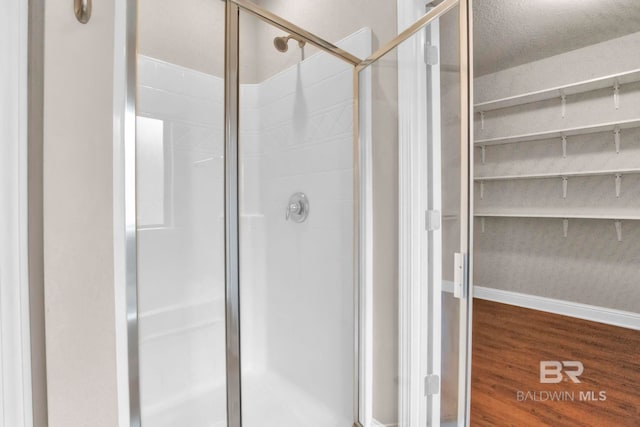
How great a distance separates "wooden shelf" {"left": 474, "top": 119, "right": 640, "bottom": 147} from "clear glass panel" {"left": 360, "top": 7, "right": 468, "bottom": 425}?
1.18 metres

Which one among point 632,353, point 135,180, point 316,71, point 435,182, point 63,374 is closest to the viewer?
point 63,374

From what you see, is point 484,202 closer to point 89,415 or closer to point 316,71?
point 316,71

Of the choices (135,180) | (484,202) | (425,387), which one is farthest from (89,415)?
(484,202)

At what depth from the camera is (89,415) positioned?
Answer: 783mm

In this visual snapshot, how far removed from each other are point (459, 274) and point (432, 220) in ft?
0.70

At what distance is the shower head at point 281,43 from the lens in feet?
3.95

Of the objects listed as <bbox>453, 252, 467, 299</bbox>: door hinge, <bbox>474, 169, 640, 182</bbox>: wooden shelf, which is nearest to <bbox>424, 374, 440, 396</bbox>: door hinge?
<bbox>453, 252, 467, 299</bbox>: door hinge

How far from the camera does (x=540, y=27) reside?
5.67 feet

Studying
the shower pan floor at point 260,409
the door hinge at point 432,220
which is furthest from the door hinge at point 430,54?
the shower pan floor at point 260,409

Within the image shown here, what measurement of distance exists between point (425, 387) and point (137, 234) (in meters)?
1.11

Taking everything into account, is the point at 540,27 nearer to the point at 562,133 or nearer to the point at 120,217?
the point at 562,133

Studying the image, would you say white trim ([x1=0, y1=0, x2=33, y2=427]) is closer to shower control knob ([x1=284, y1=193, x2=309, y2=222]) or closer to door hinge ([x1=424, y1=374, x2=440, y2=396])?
shower control knob ([x1=284, y1=193, x2=309, y2=222])

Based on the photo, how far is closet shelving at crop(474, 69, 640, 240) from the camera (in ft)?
6.24

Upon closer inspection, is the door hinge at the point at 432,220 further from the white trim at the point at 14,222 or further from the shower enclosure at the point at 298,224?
the white trim at the point at 14,222
